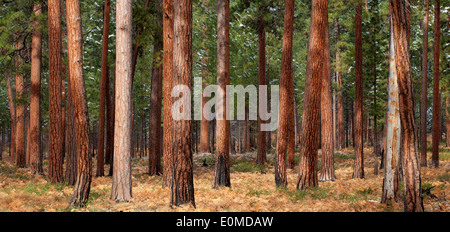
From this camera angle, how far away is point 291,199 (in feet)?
33.9

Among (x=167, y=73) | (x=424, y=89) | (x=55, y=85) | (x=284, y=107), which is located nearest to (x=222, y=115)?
(x=284, y=107)

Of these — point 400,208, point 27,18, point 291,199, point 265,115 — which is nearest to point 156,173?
point 291,199

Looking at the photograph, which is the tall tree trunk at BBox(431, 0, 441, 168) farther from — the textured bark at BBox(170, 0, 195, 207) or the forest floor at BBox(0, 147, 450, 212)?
the textured bark at BBox(170, 0, 195, 207)

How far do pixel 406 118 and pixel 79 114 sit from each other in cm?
716

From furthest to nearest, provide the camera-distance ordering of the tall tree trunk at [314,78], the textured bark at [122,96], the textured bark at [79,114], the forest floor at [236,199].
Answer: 1. the tall tree trunk at [314,78]
2. the textured bark at [122,96]
3. the textured bark at [79,114]
4. the forest floor at [236,199]

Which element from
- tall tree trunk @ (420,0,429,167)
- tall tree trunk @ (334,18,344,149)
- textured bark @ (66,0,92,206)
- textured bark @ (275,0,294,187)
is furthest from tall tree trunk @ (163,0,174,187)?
tall tree trunk @ (334,18,344,149)

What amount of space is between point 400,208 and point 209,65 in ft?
57.2

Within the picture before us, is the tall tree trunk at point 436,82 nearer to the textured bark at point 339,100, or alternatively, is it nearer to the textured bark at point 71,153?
the textured bark at point 339,100

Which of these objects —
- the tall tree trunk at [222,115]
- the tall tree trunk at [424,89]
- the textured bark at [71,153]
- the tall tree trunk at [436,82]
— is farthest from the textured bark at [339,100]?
the textured bark at [71,153]

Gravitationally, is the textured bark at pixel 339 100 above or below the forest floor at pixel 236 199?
above

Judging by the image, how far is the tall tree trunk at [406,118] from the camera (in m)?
7.37

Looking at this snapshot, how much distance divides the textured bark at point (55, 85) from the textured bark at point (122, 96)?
167 inches

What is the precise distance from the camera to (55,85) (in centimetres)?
1276
